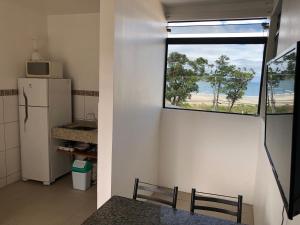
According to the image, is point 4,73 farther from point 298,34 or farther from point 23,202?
point 298,34

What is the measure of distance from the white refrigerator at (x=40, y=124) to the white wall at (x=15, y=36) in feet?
0.70

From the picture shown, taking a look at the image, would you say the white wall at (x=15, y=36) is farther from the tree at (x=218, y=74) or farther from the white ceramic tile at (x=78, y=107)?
the tree at (x=218, y=74)

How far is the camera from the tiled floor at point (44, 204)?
285 cm

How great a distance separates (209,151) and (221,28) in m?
1.78

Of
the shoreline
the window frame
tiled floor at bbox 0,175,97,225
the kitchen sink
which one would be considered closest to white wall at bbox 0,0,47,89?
the kitchen sink

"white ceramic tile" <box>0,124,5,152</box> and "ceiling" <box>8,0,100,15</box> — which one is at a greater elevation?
"ceiling" <box>8,0,100,15</box>

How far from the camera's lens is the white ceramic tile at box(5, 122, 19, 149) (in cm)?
363

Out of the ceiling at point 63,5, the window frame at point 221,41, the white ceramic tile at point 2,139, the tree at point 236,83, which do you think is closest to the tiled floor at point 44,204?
the white ceramic tile at point 2,139

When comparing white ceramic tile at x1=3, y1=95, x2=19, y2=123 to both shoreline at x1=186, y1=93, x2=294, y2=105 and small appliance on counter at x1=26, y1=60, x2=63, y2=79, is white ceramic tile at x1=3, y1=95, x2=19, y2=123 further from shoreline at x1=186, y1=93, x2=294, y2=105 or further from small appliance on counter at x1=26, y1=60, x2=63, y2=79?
shoreline at x1=186, y1=93, x2=294, y2=105

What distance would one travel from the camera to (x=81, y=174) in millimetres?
3607

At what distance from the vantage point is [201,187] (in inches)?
149

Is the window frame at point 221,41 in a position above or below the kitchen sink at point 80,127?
above

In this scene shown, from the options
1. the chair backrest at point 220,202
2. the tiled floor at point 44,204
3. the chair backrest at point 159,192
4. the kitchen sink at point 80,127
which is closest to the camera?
the chair backrest at point 220,202

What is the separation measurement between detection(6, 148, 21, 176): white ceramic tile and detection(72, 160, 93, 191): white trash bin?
927mm
